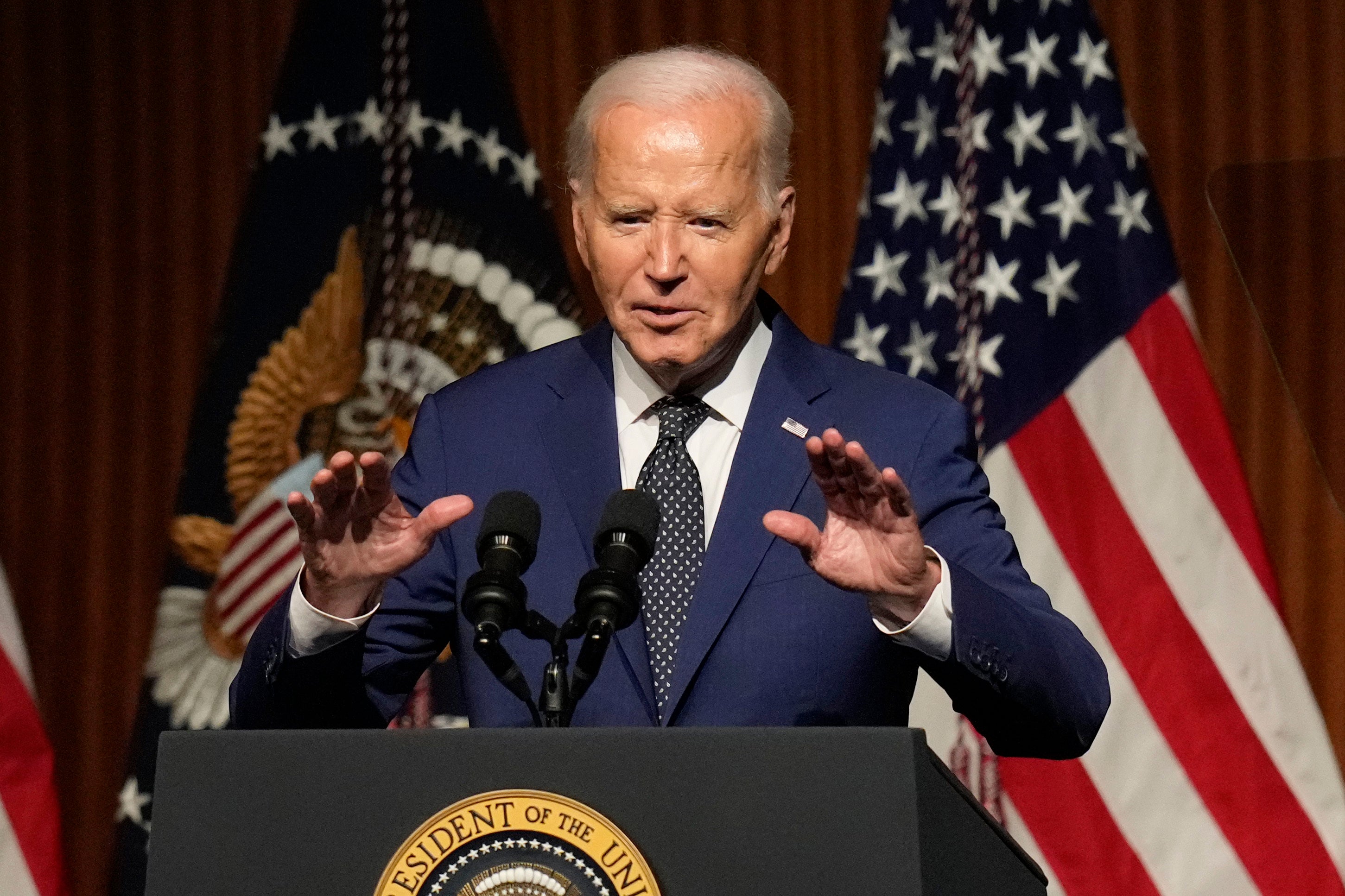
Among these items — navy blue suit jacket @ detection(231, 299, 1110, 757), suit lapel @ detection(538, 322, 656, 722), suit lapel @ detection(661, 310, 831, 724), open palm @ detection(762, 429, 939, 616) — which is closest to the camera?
open palm @ detection(762, 429, 939, 616)

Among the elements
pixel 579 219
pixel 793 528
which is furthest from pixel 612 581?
pixel 579 219

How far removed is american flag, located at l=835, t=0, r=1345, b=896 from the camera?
334 centimetres

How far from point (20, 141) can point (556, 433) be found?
2327mm

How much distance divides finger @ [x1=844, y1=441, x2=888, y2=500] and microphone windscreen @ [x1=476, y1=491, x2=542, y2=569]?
27 cm

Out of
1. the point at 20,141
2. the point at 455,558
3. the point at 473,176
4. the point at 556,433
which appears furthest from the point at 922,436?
the point at 20,141

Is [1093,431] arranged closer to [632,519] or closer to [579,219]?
[579,219]

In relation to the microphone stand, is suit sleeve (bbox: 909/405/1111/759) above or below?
below

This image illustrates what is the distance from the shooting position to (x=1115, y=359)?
3518mm

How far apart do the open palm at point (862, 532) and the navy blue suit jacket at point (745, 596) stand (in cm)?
8

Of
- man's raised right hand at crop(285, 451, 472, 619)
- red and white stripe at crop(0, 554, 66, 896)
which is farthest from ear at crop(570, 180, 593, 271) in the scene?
red and white stripe at crop(0, 554, 66, 896)

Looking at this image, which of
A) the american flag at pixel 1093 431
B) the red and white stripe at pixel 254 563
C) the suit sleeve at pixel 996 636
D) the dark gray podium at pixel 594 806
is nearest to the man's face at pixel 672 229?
the suit sleeve at pixel 996 636

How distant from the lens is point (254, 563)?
12.0ft

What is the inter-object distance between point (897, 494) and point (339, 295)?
2473mm

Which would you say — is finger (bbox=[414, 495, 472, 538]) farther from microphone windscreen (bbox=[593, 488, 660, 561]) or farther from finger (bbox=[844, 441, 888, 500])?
finger (bbox=[844, 441, 888, 500])
